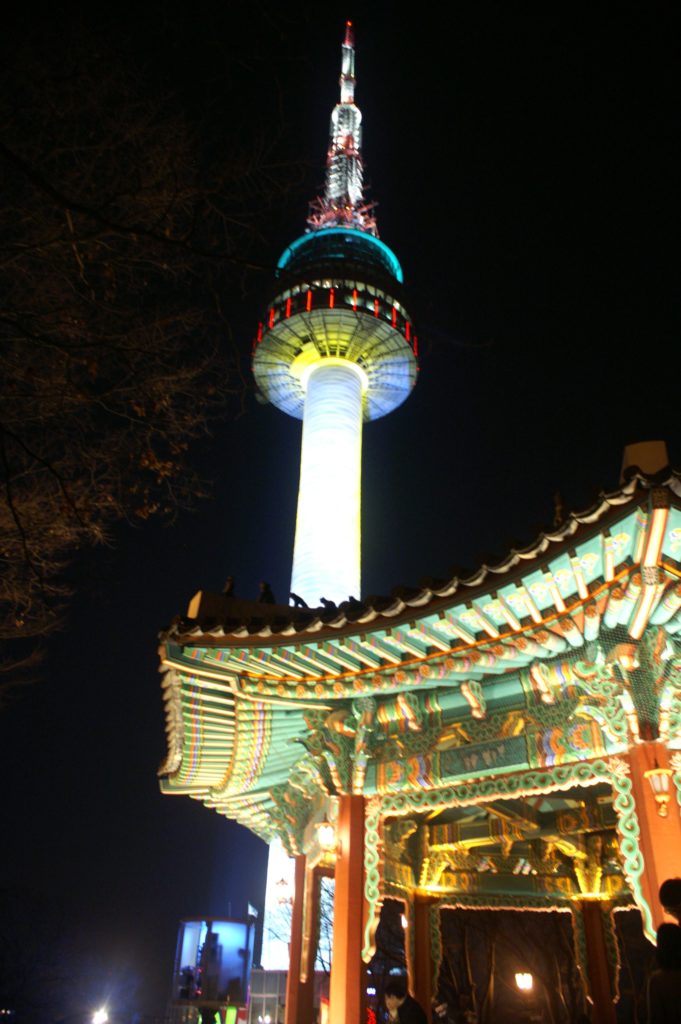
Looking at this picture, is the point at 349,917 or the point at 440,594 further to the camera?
the point at 349,917

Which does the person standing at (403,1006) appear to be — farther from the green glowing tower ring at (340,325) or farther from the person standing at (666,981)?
the green glowing tower ring at (340,325)

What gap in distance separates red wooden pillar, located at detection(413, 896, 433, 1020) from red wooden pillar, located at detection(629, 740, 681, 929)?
6530 millimetres

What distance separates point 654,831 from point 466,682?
221 cm

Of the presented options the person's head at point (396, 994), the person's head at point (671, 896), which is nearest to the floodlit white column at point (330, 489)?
the person's head at point (396, 994)

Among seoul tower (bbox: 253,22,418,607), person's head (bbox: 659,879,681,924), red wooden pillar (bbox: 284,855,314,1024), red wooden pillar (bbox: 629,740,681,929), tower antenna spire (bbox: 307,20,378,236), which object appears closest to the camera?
person's head (bbox: 659,879,681,924)

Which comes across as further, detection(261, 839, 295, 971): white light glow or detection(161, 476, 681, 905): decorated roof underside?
detection(261, 839, 295, 971): white light glow

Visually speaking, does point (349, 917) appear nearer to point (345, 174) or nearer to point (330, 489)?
point (330, 489)

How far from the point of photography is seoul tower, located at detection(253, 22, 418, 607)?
1088 inches

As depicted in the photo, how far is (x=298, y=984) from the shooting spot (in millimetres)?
9727

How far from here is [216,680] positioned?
27.5ft

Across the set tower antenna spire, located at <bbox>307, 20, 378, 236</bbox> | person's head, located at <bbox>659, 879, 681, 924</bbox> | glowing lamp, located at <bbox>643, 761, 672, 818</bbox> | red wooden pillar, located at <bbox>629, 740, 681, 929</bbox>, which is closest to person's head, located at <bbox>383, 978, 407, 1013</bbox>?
red wooden pillar, located at <bbox>629, 740, 681, 929</bbox>

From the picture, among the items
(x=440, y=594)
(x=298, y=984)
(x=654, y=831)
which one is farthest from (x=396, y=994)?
(x=298, y=984)

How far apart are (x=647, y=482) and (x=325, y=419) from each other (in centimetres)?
2461

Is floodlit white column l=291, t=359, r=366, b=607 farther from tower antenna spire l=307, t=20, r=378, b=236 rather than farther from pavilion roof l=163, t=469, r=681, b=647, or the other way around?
pavilion roof l=163, t=469, r=681, b=647
